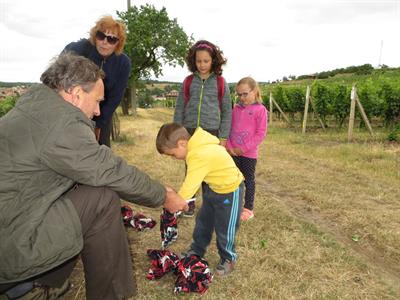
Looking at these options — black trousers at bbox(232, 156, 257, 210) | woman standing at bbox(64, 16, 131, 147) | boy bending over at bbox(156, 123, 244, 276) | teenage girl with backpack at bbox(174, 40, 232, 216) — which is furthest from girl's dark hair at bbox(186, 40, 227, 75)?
boy bending over at bbox(156, 123, 244, 276)

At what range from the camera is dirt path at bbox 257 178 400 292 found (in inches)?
121

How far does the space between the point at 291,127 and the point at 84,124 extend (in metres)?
13.6

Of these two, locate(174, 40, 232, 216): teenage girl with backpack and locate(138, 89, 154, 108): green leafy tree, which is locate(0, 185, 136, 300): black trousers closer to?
locate(174, 40, 232, 216): teenage girl with backpack

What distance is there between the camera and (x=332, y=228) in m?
3.96

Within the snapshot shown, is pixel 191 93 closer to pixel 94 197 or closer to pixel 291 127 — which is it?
pixel 94 197

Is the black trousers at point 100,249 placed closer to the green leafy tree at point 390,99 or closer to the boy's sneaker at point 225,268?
the boy's sneaker at point 225,268

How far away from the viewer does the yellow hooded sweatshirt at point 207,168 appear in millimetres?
2600

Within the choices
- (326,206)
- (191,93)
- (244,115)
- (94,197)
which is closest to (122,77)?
(191,93)

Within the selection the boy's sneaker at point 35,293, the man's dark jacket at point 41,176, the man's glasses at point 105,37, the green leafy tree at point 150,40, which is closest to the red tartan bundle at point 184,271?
the boy's sneaker at point 35,293

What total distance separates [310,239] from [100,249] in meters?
2.28

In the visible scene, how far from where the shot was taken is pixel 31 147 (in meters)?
1.86

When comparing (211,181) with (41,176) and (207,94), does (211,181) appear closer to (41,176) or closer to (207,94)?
(41,176)

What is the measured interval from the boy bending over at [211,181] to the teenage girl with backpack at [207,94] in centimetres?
111

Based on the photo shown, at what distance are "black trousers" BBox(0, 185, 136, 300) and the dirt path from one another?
2197 millimetres
